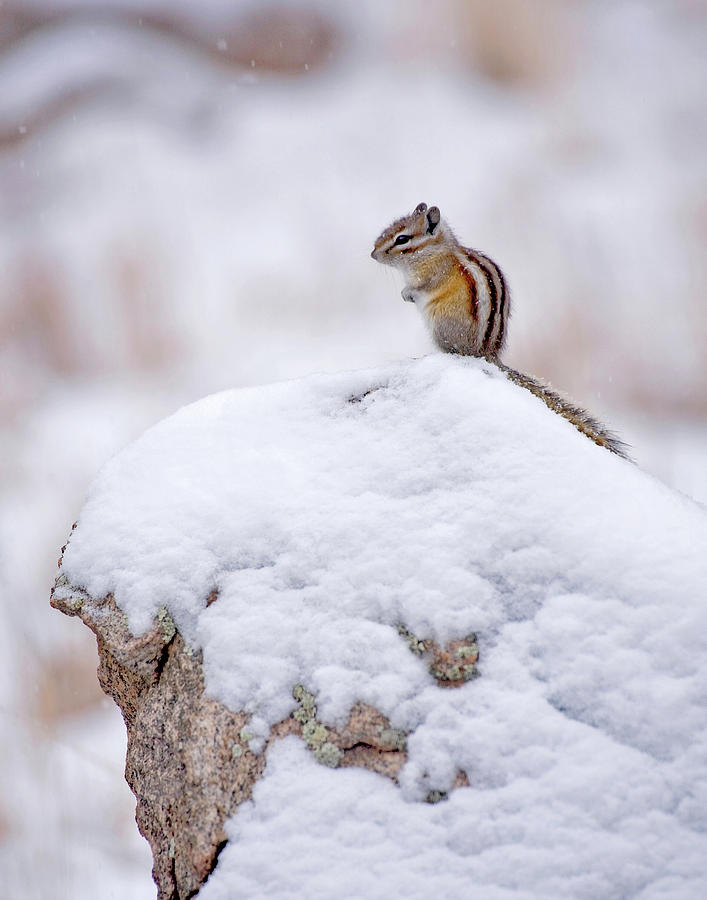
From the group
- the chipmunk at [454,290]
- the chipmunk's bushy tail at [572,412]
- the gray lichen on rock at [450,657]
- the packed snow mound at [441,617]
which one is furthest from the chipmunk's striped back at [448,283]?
the gray lichen on rock at [450,657]

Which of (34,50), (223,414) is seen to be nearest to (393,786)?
(223,414)

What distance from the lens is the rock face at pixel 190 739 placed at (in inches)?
48.7

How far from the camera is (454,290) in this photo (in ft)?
7.73

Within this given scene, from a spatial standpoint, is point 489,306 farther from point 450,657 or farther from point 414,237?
point 450,657

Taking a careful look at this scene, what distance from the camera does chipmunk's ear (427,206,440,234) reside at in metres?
2.48

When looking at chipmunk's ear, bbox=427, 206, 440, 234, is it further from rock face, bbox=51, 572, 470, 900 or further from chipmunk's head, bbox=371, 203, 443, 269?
rock face, bbox=51, 572, 470, 900

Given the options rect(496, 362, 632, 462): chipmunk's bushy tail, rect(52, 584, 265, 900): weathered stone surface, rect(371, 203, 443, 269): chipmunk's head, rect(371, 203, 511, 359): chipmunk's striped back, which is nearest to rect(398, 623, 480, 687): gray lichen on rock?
rect(52, 584, 265, 900): weathered stone surface

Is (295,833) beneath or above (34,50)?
beneath

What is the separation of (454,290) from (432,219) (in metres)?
0.31

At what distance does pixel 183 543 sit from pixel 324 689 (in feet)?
1.45

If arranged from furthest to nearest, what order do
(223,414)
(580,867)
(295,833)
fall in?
(223,414)
(295,833)
(580,867)

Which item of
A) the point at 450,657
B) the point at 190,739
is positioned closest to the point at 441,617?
the point at 450,657

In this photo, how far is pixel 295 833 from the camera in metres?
1.15

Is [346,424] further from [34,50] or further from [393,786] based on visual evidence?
[34,50]
